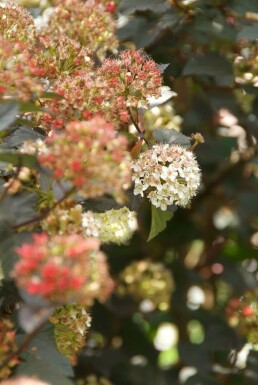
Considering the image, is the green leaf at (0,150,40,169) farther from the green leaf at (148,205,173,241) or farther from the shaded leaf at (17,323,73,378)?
the green leaf at (148,205,173,241)

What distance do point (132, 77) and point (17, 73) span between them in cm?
24

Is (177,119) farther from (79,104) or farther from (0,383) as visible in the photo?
(0,383)

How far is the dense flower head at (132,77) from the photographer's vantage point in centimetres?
118

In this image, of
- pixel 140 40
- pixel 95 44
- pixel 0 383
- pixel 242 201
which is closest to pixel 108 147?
pixel 0 383

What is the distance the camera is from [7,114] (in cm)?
103

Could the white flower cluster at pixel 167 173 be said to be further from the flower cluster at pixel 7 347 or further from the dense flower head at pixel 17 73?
the flower cluster at pixel 7 347

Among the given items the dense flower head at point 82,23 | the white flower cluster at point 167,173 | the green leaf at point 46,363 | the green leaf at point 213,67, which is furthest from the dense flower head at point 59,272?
the green leaf at point 213,67

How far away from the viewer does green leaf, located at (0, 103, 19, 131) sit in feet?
3.30

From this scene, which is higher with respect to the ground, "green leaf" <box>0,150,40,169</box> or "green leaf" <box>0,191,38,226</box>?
"green leaf" <box>0,150,40,169</box>

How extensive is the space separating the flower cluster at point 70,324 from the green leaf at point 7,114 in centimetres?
26

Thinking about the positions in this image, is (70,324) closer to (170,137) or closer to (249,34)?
(170,137)

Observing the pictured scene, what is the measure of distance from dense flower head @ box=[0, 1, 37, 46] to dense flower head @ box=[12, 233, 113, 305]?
541 millimetres

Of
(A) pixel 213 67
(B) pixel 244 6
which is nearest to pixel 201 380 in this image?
(A) pixel 213 67

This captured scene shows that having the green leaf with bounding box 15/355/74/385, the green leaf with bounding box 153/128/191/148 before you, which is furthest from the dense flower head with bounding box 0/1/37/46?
the green leaf with bounding box 15/355/74/385
